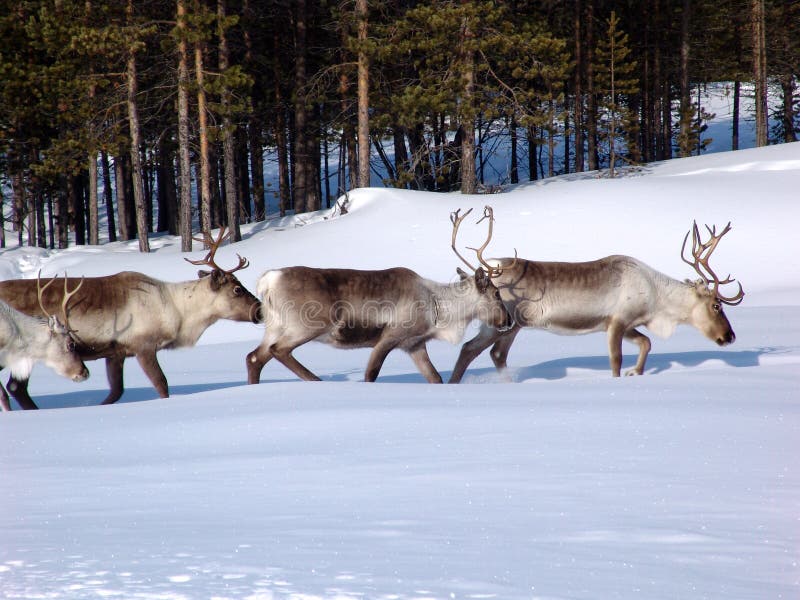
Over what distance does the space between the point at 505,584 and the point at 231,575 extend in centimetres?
80

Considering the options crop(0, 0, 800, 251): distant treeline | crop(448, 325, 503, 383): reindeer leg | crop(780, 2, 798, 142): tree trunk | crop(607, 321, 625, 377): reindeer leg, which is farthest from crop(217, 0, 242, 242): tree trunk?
crop(780, 2, 798, 142): tree trunk

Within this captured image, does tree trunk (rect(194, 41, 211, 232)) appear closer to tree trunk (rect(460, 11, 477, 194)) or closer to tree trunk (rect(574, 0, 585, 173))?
tree trunk (rect(460, 11, 477, 194))

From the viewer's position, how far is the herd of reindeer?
24.7 ft

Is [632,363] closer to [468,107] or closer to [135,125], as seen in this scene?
[468,107]

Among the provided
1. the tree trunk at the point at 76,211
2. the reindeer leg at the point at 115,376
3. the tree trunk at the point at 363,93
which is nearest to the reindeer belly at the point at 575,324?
the reindeer leg at the point at 115,376

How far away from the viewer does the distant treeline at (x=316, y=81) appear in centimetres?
2036

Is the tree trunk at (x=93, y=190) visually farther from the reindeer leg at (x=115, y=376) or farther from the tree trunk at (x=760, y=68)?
the tree trunk at (x=760, y=68)

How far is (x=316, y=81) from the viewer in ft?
70.9

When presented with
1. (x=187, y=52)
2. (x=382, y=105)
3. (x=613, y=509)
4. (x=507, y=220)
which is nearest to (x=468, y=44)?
(x=382, y=105)

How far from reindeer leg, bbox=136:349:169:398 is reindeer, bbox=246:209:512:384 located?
73 centimetres

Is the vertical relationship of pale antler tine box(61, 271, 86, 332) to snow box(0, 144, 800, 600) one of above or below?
above

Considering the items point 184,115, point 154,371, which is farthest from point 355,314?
point 184,115

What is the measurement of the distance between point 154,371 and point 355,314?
5.71ft

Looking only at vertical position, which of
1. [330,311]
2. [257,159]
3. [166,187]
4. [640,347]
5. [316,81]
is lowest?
[640,347]
